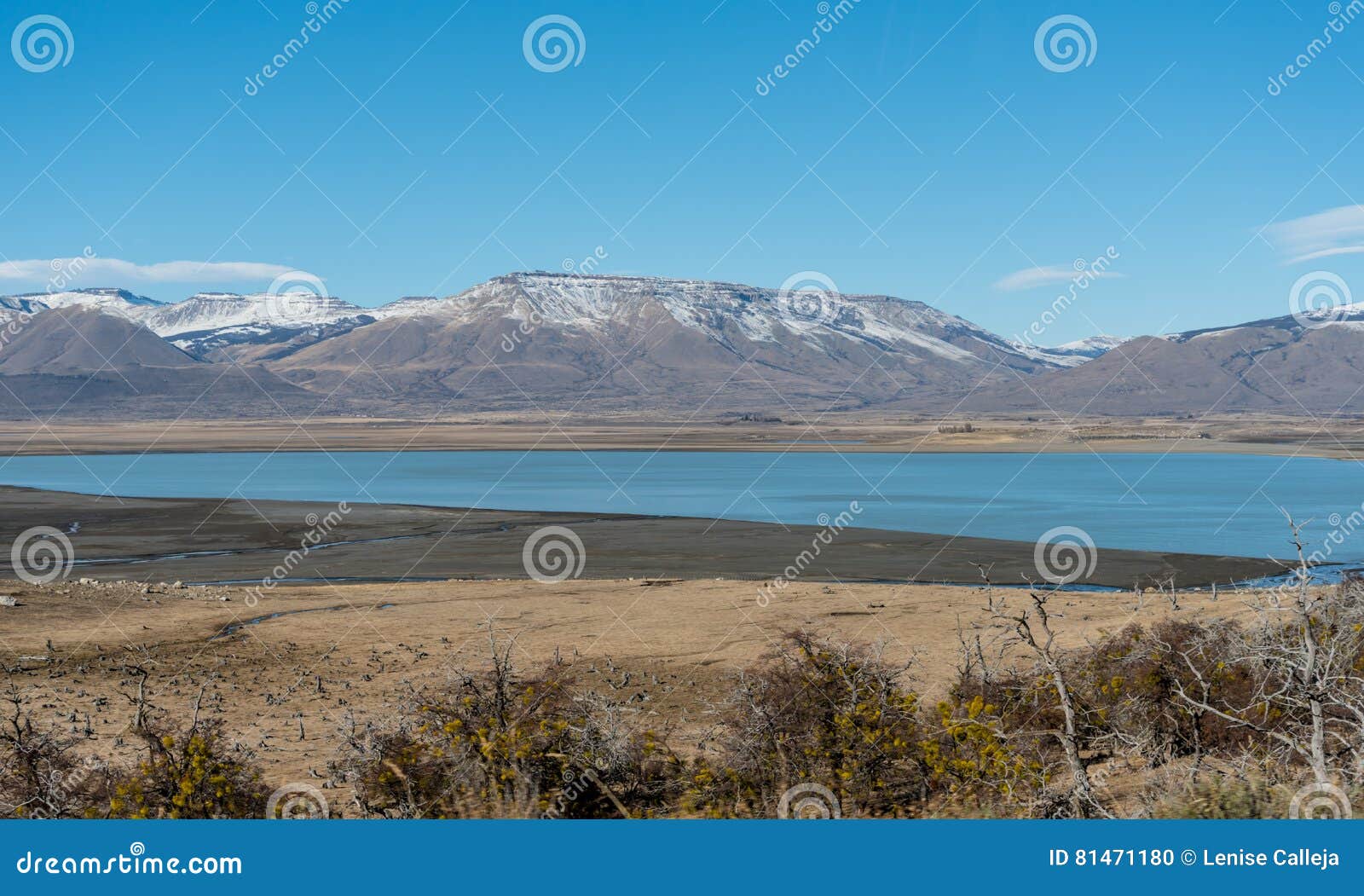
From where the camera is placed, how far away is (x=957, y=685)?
51.5 feet

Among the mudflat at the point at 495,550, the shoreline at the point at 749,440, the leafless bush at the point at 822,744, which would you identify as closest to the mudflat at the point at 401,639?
the leafless bush at the point at 822,744

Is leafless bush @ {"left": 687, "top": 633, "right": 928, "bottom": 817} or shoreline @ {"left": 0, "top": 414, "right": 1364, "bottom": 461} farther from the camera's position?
shoreline @ {"left": 0, "top": 414, "right": 1364, "bottom": 461}

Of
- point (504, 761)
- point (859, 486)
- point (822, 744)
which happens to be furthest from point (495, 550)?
point (859, 486)

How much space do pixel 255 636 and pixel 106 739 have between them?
29.4 feet

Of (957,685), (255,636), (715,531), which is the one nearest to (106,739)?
(255,636)

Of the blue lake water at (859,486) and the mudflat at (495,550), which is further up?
the blue lake water at (859,486)

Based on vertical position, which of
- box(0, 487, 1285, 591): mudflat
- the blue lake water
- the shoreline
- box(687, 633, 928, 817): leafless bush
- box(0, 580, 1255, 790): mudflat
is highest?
the shoreline

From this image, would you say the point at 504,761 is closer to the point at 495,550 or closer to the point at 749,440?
the point at 495,550

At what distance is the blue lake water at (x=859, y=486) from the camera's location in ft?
169

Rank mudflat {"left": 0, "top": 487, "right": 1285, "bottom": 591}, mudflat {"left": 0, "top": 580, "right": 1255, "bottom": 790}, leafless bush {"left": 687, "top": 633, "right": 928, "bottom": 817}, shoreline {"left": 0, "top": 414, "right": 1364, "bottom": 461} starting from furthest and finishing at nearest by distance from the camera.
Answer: shoreline {"left": 0, "top": 414, "right": 1364, "bottom": 461}, mudflat {"left": 0, "top": 487, "right": 1285, "bottom": 591}, mudflat {"left": 0, "top": 580, "right": 1255, "bottom": 790}, leafless bush {"left": 687, "top": 633, "right": 928, "bottom": 817}

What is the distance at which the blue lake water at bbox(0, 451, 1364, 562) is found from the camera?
51.4 metres

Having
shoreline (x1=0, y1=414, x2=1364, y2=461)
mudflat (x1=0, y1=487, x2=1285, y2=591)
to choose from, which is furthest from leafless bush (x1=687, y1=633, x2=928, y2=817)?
shoreline (x1=0, y1=414, x2=1364, y2=461)

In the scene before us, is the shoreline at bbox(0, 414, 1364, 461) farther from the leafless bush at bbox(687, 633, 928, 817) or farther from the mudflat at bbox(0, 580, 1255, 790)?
the leafless bush at bbox(687, 633, 928, 817)

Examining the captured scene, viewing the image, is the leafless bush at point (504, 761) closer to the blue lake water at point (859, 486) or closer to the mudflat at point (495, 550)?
A: the mudflat at point (495, 550)
